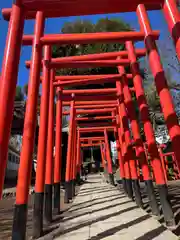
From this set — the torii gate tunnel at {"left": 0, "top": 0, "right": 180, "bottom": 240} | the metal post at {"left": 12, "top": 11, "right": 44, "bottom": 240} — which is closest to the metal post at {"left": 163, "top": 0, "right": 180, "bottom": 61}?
the torii gate tunnel at {"left": 0, "top": 0, "right": 180, "bottom": 240}

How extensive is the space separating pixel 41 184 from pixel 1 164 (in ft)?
5.40

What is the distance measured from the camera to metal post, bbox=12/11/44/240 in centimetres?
283

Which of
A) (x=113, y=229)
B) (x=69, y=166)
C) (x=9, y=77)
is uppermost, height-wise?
(x=9, y=77)

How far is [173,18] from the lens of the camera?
2.47 meters

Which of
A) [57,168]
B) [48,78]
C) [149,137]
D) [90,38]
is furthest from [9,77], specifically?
[57,168]

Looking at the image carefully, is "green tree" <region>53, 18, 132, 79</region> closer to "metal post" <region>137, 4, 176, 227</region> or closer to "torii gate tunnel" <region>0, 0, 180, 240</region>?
"torii gate tunnel" <region>0, 0, 180, 240</region>

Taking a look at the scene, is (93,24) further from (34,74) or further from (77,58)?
(34,74)

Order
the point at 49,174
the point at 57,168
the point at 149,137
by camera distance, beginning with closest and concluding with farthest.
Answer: the point at 149,137 < the point at 49,174 < the point at 57,168

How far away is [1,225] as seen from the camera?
4.85 m

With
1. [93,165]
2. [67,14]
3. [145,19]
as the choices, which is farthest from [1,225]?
[93,165]

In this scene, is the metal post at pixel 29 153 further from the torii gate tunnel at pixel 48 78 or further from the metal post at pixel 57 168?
the metal post at pixel 57 168

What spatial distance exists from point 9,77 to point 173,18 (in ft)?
6.26

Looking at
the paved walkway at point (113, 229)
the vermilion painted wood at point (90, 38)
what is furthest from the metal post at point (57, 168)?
the vermilion painted wood at point (90, 38)

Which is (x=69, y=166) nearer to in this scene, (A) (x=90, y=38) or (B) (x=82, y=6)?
(A) (x=90, y=38)
